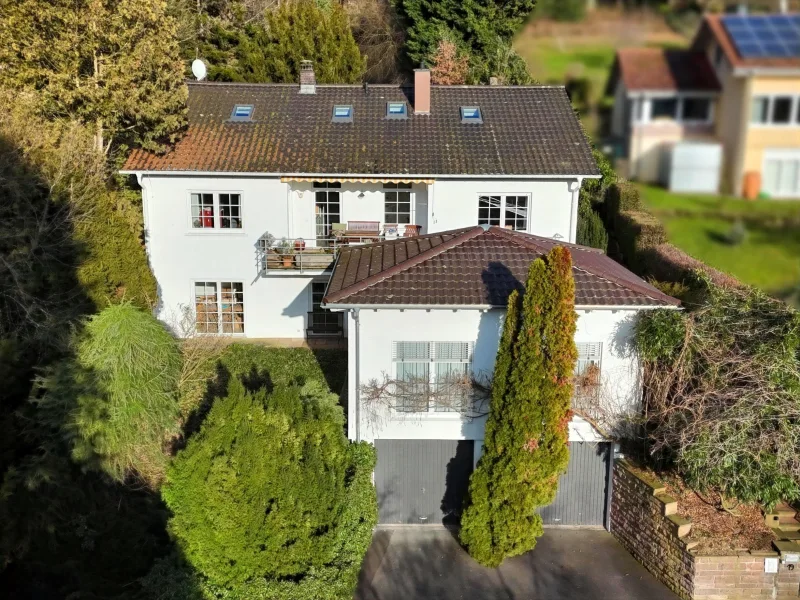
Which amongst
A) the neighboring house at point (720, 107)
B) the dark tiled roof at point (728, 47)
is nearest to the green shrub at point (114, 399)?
the neighboring house at point (720, 107)

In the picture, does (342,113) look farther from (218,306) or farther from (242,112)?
(218,306)

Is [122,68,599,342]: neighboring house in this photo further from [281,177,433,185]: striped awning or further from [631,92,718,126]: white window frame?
[631,92,718,126]: white window frame

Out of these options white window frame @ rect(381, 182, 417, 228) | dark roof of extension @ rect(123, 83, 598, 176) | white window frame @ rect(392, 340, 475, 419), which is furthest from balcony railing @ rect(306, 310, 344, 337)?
white window frame @ rect(392, 340, 475, 419)

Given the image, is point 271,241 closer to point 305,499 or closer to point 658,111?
point 305,499

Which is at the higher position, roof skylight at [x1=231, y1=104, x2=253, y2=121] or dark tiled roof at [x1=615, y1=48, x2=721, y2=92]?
dark tiled roof at [x1=615, y1=48, x2=721, y2=92]

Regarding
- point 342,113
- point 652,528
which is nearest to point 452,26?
point 342,113
